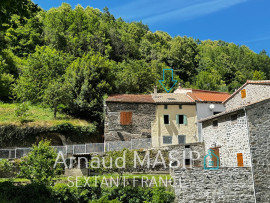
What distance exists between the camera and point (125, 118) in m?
25.9

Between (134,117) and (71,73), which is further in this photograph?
(71,73)

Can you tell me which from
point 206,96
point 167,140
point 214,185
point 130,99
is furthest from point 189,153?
point 206,96

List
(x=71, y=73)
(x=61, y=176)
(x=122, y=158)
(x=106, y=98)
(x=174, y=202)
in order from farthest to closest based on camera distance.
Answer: (x=71, y=73)
(x=106, y=98)
(x=61, y=176)
(x=122, y=158)
(x=174, y=202)

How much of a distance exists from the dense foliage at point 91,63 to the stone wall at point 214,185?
13055 mm

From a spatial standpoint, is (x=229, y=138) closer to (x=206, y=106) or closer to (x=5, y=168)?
(x=206, y=106)

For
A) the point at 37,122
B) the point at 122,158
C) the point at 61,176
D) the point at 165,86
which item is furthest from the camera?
the point at 165,86

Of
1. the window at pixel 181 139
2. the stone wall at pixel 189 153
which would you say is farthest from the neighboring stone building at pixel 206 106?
the stone wall at pixel 189 153

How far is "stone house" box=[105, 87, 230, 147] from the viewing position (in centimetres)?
2580

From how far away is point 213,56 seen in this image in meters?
57.1

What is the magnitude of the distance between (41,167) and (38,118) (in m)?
10.3

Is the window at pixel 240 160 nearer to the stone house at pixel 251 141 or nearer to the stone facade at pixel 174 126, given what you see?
the stone house at pixel 251 141

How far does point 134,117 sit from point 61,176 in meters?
9.25

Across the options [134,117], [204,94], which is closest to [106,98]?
[134,117]

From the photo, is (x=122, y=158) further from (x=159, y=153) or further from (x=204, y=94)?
(x=204, y=94)
